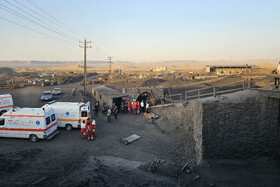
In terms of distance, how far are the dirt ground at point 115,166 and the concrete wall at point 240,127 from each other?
1.74ft

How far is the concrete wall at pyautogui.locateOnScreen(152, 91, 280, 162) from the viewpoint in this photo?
9828 millimetres

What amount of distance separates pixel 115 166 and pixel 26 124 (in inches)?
286

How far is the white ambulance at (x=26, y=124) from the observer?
12883mm

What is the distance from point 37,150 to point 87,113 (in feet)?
15.7

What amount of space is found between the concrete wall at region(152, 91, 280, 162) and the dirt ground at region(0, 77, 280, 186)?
1.74 feet

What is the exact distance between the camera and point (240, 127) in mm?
9930

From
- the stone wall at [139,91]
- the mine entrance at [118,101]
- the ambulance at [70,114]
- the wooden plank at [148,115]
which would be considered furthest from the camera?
the stone wall at [139,91]

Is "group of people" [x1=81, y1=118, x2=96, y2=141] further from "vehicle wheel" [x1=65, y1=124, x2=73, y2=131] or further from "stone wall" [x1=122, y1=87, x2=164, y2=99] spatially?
"stone wall" [x1=122, y1=87, x2=164, y2=99]

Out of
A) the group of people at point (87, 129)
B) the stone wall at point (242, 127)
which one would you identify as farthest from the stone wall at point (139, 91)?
the stone wall at point (242, 127)

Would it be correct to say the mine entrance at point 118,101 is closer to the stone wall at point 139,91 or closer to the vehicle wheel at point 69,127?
the stone wall at point 139,91

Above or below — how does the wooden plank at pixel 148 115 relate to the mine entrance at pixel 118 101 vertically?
below

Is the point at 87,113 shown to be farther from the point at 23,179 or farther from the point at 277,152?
the point at 277,152

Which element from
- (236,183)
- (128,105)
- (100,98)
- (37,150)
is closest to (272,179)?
(236,183)

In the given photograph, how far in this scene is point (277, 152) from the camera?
32.6 ft
